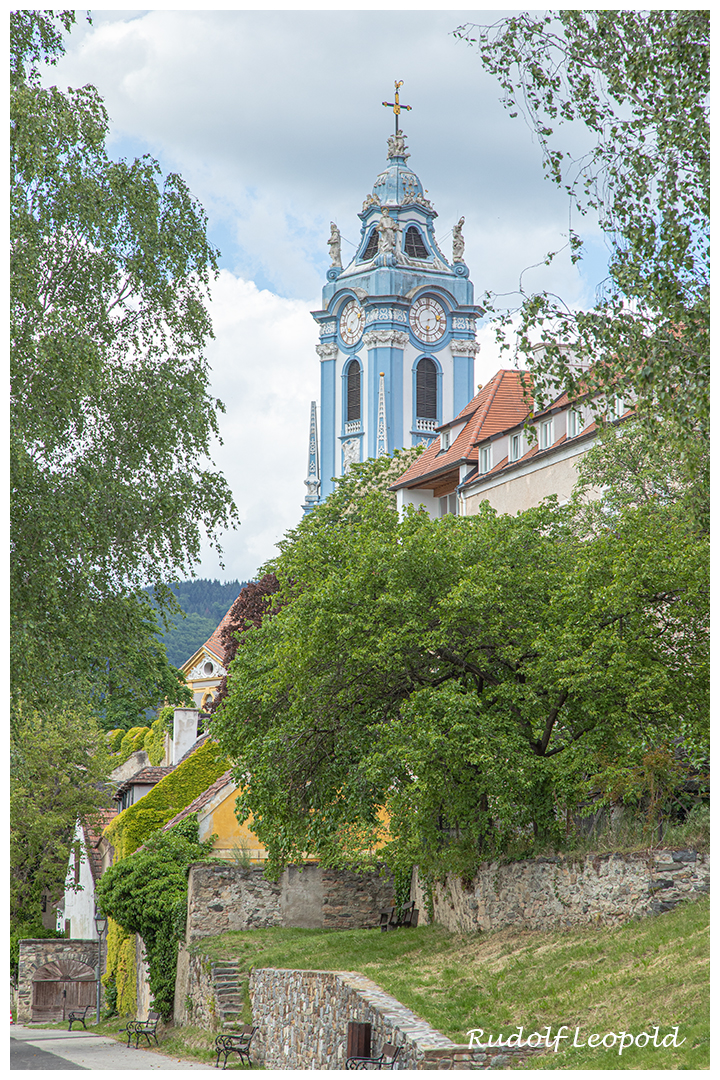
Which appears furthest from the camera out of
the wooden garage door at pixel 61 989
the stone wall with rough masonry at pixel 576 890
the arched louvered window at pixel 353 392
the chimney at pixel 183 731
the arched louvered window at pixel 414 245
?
the arched louvered window at pixel 414 245

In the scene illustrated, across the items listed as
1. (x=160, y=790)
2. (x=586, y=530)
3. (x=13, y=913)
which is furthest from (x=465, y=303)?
(x=586, y=530)

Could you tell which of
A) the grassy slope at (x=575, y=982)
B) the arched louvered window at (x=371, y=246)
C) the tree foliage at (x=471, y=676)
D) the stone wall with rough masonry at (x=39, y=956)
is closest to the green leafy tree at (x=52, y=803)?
the stone wall with rough masonry at (x=39, y=956)

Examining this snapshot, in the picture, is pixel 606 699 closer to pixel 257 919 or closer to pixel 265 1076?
pixel 265 1076

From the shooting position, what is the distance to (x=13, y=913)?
174 ft

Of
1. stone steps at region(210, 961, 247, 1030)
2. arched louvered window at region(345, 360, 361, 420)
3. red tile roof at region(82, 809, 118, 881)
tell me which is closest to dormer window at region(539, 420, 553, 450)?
stone steps at region(210, 961, 247, 1030)

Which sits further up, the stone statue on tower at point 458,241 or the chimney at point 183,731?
the stone statue on tower at point 458,241

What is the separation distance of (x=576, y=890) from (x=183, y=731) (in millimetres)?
29255

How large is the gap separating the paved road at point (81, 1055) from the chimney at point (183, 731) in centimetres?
1076

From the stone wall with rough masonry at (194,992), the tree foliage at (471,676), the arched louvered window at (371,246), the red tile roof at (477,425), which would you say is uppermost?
the arched louvered window at (371,246)

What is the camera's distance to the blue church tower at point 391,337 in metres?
92.6

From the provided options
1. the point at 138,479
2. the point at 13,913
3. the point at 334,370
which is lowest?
the point at 13,913

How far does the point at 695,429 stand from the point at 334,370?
8374 centimetres

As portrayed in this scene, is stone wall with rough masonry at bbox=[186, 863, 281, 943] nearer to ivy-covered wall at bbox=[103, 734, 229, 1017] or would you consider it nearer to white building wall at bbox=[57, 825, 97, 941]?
ivy-covered wall at bbox=[103, 734, 229, 1017]

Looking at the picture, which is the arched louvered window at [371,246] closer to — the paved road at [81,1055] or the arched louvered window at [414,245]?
the arched louvered window at [414,245]
